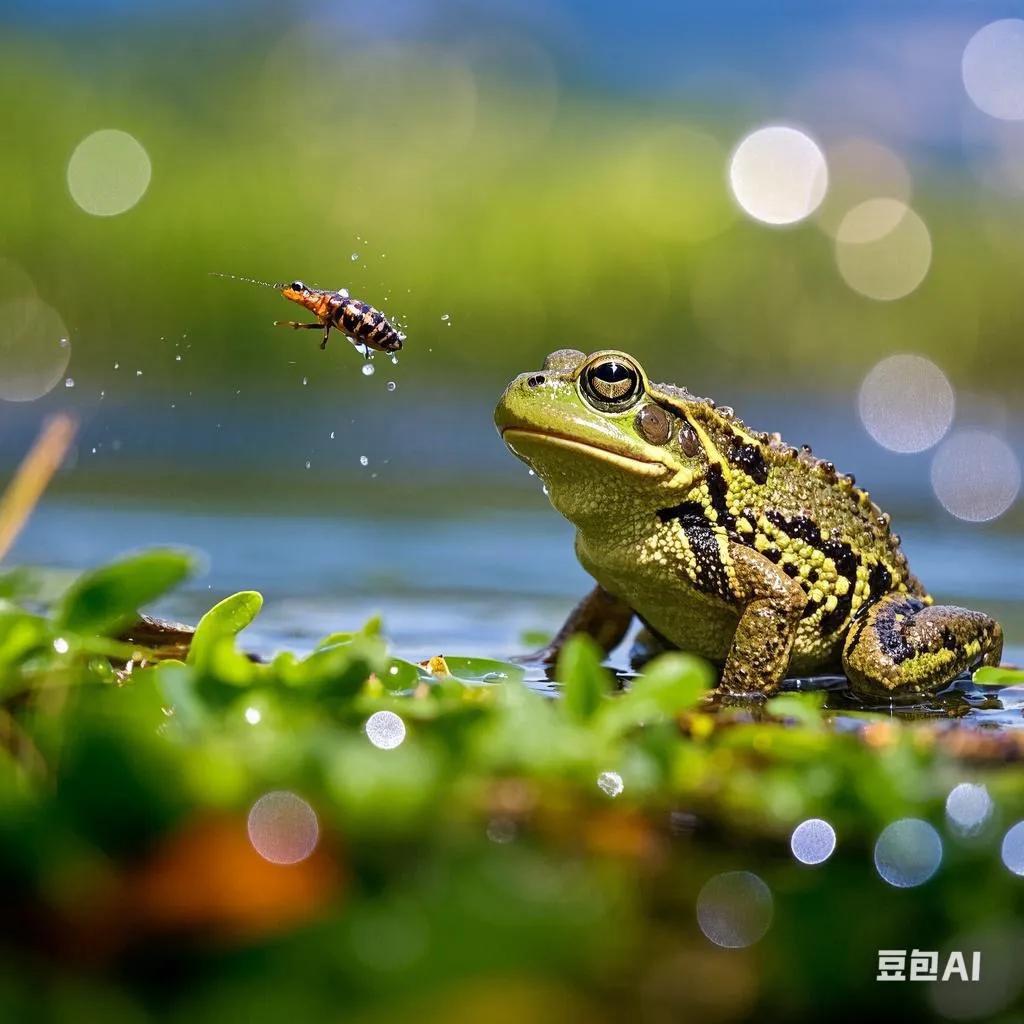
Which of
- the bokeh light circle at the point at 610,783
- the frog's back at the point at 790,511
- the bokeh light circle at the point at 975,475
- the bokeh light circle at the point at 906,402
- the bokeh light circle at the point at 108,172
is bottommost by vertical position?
the bokeh light circle at the point at 610,783

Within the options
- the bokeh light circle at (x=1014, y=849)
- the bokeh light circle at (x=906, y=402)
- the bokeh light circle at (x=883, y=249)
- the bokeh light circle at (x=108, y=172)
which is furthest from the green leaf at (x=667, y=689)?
the bokeh light circle at (x=883, y=249)

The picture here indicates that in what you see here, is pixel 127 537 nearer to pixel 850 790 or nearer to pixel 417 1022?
pixel 850 790

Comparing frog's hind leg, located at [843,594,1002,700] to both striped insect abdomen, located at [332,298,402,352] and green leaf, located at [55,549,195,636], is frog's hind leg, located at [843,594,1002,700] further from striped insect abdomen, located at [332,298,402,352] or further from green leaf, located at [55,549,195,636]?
green leaf, located at [55,549,195,636]

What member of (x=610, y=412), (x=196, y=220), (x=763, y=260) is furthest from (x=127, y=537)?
(x=763, y=260)

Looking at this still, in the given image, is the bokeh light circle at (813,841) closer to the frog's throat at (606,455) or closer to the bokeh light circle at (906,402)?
the frog's throat at (606,455)

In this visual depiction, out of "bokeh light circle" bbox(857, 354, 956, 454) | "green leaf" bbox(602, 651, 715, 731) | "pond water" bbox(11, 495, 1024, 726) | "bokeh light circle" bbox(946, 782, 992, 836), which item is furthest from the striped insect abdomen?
"bokeh light circle" bbox(857, 354, 956, 454)

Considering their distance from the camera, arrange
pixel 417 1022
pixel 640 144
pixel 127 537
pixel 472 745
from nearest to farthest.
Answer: pixel 417 1022
pixel 472 745
pixel 127 537
pixel 640 144
